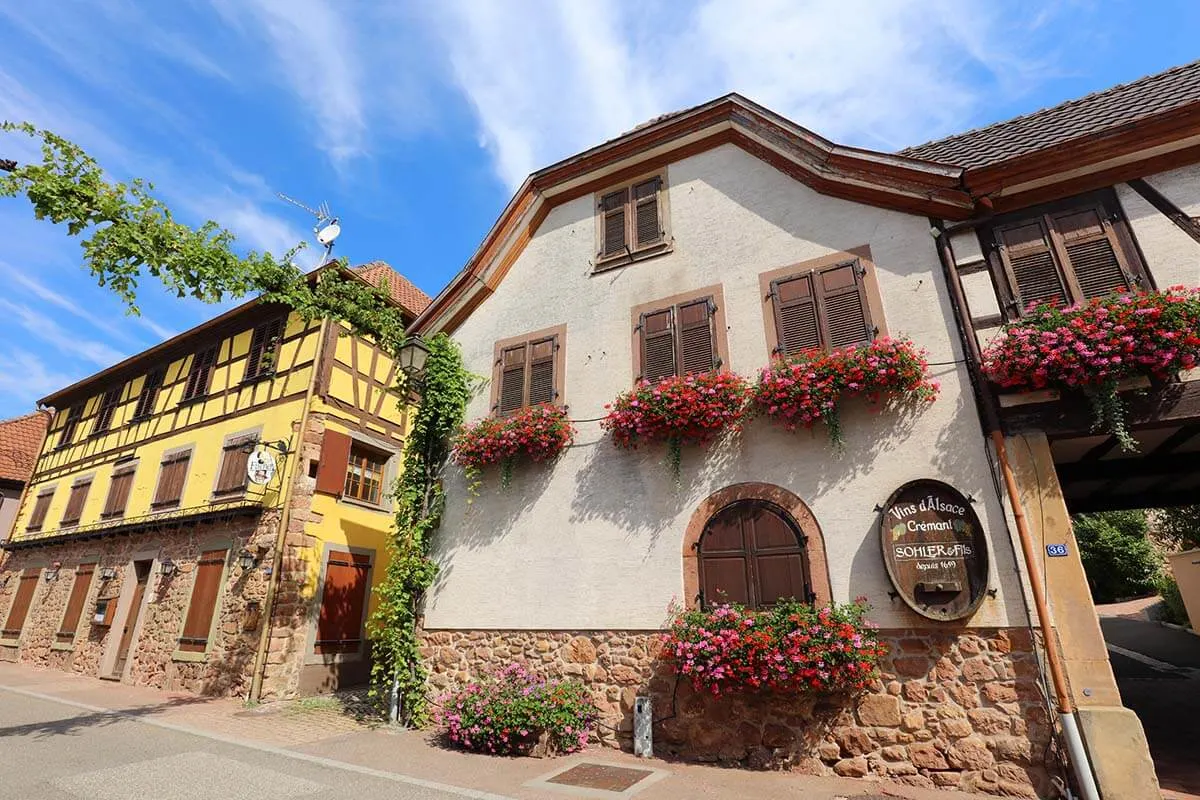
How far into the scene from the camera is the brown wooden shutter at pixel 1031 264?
6.26 metres

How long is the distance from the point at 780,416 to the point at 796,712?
309 cm

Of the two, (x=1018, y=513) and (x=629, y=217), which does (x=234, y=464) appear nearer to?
(x=629, y=217)

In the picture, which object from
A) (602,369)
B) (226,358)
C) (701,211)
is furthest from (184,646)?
(701,211)

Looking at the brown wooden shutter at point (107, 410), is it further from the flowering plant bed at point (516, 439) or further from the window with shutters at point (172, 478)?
the flowering plant bed at point (516, 439)

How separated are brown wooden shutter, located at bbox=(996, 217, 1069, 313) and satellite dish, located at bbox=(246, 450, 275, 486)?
12.0 metres

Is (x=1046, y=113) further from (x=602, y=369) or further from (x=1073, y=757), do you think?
(x=1073, y=757)

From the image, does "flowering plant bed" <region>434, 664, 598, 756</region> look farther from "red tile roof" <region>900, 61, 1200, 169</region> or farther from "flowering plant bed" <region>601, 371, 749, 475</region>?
"red tile roof" <region>900, 61, 1200, 169</region>

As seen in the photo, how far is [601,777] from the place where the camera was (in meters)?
5.75

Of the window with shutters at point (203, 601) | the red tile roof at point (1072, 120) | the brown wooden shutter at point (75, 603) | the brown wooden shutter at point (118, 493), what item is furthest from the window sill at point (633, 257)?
the brown wooden shutter at point (75, 603)

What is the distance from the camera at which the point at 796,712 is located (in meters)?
5.99

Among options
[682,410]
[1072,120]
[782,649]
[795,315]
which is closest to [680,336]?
[682,410]

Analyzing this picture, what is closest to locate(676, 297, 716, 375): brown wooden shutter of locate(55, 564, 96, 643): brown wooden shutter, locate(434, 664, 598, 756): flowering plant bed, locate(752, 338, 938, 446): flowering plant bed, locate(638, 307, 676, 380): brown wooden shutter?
locate(638, 307, 676, 380): brown wooden shutter

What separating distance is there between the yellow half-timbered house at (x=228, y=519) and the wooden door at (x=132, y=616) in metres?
0.03

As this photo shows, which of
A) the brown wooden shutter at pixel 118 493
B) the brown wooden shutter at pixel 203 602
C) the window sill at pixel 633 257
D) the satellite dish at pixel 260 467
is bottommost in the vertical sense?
the brown wooden shutter at pixel 203 602
